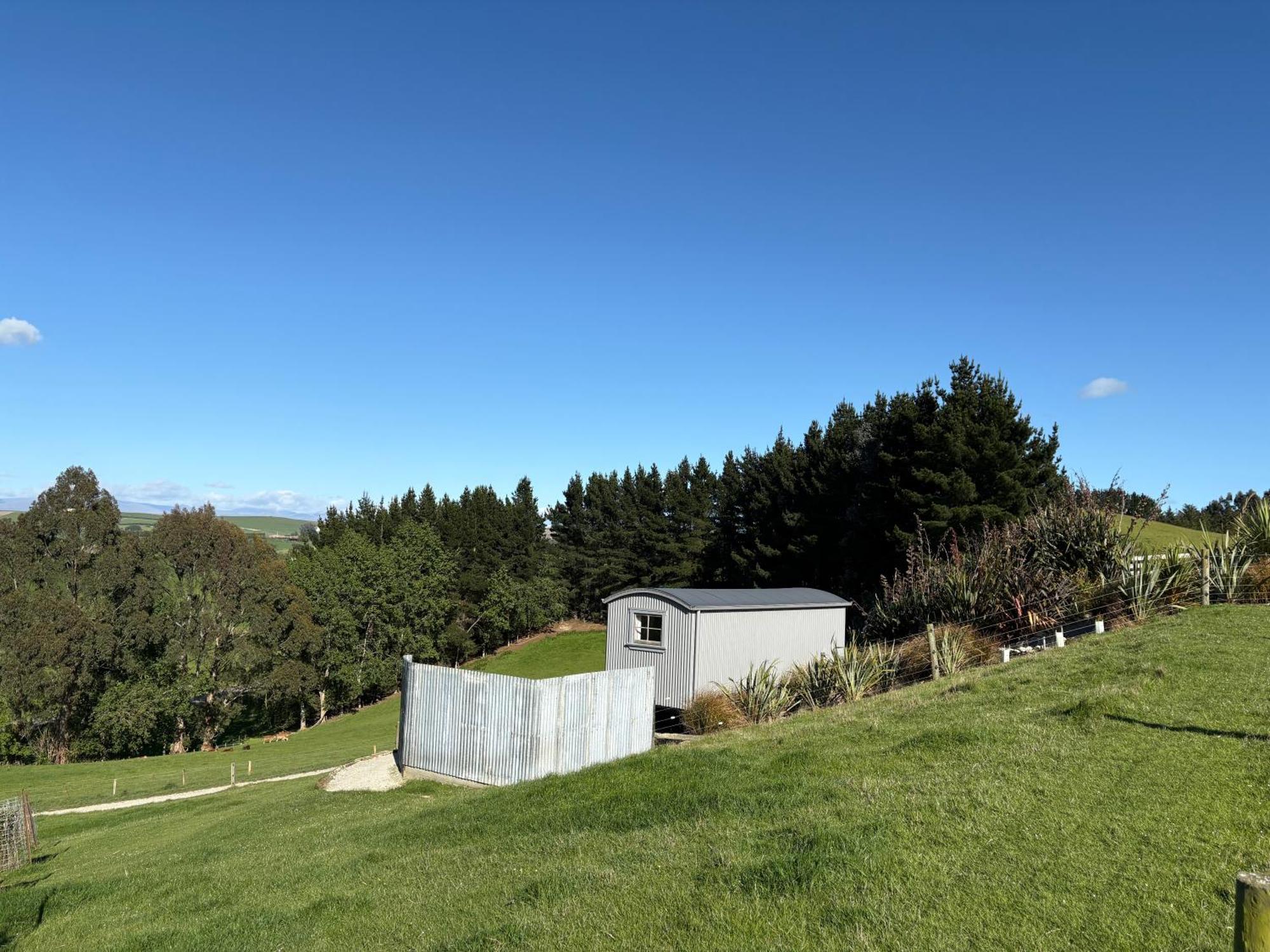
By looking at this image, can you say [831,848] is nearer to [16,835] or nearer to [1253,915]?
[1253,915]

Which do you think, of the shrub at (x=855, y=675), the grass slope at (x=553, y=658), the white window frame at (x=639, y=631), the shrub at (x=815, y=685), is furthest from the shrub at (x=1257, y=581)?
the grass slope at (x=553, y=658)

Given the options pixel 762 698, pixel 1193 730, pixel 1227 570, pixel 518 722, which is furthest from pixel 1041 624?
pixel 518 722

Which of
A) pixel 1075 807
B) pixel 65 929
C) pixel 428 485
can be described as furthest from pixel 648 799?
pixel 428 485

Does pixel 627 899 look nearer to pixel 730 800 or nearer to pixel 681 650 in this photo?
pixel 730 800

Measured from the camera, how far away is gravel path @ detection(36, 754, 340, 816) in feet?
73.7

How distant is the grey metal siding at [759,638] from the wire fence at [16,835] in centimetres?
1516

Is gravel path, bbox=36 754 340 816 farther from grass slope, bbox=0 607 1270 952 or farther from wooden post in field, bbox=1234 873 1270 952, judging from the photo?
wooden post in field, bbox=1234 873 1270 952

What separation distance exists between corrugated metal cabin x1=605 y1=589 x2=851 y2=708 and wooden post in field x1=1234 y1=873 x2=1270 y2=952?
66.2 ft

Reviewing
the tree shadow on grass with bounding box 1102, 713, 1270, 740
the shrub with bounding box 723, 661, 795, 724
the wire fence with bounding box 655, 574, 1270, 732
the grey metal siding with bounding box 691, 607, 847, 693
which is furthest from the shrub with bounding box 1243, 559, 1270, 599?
the tree shadow on grass with bounding box 1102, 713, 1270, 740

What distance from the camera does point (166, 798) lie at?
24.0 m

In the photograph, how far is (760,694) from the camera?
18.4 metres

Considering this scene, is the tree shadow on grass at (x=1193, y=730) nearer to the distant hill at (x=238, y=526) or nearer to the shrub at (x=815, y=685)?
the shrub at (x=815, y=685)

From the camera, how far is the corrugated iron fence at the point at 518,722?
16.1 metres

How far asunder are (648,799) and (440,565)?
50.2m
